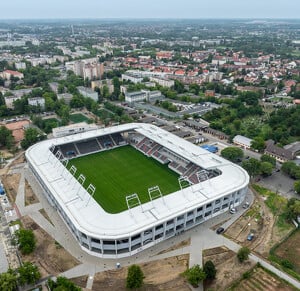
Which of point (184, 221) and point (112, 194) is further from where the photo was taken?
point (112, 194)

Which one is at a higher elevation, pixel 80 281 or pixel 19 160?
pixel 80 281

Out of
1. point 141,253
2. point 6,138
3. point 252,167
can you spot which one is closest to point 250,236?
point 141,253

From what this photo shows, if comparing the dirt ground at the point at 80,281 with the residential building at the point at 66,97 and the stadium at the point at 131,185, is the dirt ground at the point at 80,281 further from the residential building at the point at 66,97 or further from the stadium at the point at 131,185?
the residential building at the point at 66,97

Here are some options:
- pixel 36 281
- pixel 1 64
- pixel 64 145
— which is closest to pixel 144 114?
pixel 64 145

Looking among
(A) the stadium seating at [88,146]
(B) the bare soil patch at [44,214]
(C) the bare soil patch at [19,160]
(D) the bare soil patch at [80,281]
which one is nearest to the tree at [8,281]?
(D) the bare soil patch at [80,281]

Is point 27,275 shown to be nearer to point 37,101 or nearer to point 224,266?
point 224,266

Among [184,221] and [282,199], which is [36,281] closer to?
[184,221]
